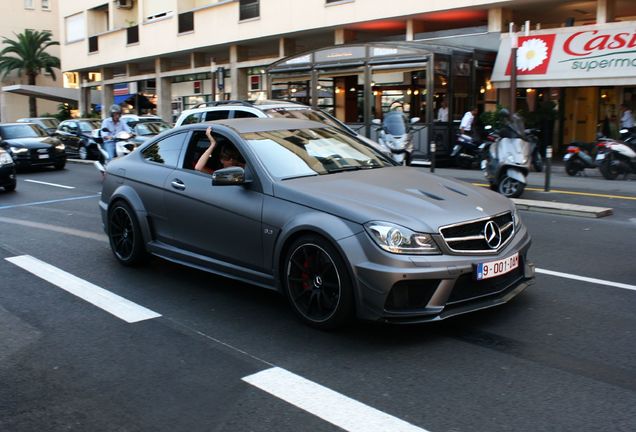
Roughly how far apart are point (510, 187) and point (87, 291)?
8.49 meters

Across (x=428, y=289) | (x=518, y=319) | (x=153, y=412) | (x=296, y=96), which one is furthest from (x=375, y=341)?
(x=296, y=96)

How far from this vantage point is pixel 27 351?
15.6 feet

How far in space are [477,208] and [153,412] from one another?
2756 mm

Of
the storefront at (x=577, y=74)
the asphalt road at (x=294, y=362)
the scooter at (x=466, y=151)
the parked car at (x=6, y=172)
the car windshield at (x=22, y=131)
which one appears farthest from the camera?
the car windshield at (x=22, y=131)

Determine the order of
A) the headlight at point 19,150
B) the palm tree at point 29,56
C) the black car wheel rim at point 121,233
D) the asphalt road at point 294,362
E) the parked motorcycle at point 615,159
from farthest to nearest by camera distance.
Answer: the palm tree at point 29,56
the headlight at point 19,150
the parked motorcycle at point 615,159
the black car wheel rim at point 121,233
the asphalt road at point 294,362

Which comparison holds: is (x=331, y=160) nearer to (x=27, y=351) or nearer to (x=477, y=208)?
(x=477, y=208)

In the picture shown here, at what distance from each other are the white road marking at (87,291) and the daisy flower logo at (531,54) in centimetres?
1629

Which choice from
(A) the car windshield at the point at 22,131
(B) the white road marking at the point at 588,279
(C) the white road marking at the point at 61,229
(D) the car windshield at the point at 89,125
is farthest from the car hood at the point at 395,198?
(D) the car windshield at the point at 89,125

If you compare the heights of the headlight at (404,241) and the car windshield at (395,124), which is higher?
the car windshield at (395,124)

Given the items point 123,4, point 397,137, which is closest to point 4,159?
point 397,137

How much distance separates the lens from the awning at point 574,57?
1759cm

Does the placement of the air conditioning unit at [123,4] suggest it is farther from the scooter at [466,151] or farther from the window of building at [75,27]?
the scooter at [466,151]

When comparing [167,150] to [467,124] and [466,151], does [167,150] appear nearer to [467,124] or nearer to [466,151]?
[466,151]

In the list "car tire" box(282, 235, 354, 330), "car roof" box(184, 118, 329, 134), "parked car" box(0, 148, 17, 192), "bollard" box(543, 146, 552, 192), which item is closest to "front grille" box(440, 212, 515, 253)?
"car tire" box(282, 235, 354, 330)
